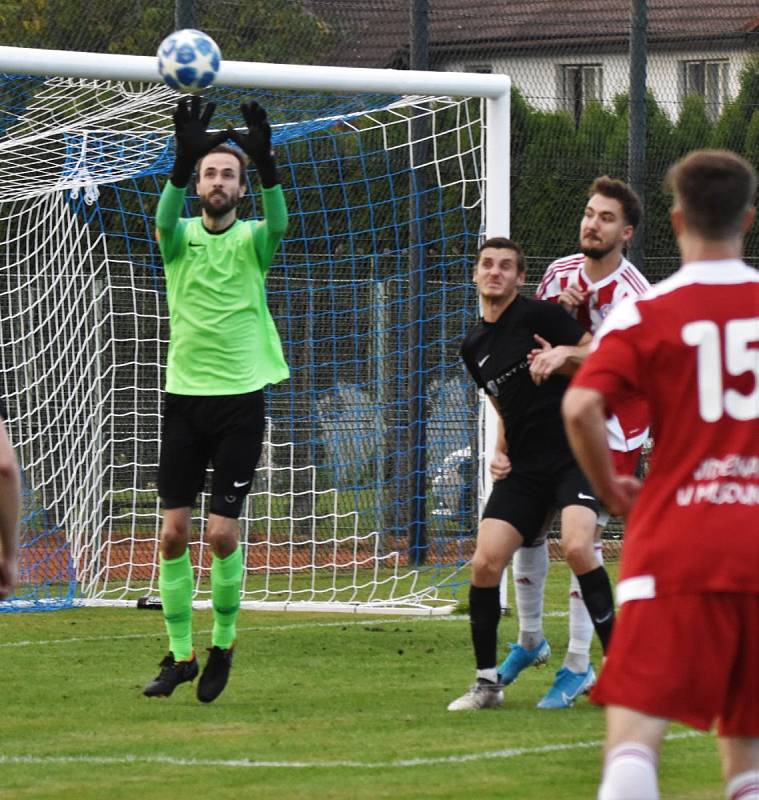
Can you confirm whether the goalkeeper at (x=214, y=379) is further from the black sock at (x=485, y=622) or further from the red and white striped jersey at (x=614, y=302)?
the red and white striped jersey at (x=614, y=302)

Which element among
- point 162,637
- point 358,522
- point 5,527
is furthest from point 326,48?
point 5,527

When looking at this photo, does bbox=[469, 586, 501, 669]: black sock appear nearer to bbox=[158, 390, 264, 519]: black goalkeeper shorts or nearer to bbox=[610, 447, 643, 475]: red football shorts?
bbox=[610, 447, 643, 475]: red football shorts

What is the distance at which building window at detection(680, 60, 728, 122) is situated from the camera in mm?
14383

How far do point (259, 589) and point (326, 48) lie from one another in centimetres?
422

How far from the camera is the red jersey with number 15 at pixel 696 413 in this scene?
3.73 meters

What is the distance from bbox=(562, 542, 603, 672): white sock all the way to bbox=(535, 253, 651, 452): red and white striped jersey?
481mm

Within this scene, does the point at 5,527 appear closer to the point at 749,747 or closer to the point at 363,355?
the point at 749,747

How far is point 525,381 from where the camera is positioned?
717 cm

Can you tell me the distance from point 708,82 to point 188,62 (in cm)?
809

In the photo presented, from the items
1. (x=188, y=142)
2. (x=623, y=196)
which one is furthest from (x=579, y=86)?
(x=188, y=142)

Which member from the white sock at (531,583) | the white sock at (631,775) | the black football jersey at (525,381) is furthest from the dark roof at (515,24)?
the white sock at (631,775)

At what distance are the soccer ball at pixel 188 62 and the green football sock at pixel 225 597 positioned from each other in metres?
2.04

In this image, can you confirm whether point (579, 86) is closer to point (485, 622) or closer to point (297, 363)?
point (297, 363)

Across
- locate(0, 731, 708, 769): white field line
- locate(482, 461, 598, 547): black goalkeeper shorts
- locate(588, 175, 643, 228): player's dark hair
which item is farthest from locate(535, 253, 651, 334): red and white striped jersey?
locate(0, 731, 708, 769): white field line
